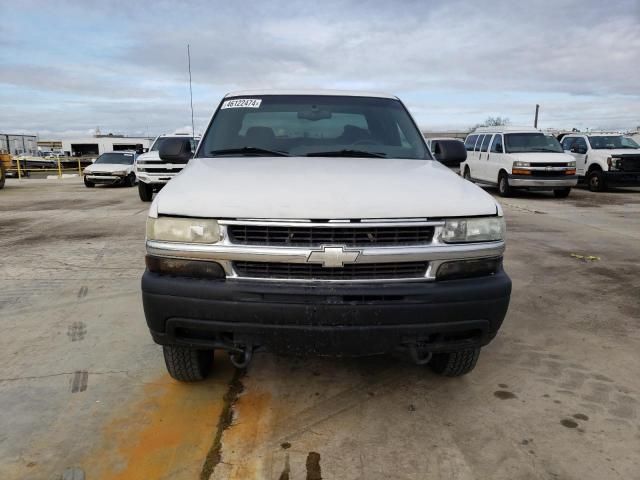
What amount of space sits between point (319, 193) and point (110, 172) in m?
19.1

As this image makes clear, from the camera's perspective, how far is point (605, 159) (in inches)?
643

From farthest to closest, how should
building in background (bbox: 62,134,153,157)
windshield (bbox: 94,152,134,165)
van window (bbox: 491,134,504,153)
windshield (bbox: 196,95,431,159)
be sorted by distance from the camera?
building in background (bbox: 62,134,153,157), windshield (bbox: 94,152,134,165), van window (bbox: 491,134,504,153), windshield (bbox: 196,95,431,159)

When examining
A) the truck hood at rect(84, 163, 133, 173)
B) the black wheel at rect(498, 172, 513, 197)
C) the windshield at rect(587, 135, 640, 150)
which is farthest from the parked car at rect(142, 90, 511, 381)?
the truck hood at rect(84, 163, 133, 173)

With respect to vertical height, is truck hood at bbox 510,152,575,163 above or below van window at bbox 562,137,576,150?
below

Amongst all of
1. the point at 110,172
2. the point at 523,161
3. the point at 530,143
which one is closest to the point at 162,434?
the point at 523,161

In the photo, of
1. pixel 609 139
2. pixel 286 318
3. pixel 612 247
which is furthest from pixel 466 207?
pixel 609 139

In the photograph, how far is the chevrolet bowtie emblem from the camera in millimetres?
2527

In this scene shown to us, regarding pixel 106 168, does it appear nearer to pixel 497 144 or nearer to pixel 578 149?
pixel 497 144

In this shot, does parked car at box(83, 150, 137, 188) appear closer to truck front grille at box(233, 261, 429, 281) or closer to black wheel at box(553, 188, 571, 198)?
black wheel at box(553, 188, 571, 198)

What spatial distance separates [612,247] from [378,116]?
17.5 feet

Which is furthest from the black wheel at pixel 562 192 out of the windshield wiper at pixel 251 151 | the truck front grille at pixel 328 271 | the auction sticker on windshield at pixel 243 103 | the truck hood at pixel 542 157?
the truck front grille at pixel 328 271

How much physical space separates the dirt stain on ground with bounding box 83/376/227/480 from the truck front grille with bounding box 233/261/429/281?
922mm

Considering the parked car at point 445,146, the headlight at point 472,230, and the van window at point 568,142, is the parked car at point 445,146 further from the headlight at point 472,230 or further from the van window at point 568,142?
the van window at point 568,142

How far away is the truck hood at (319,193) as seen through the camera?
2574mm
